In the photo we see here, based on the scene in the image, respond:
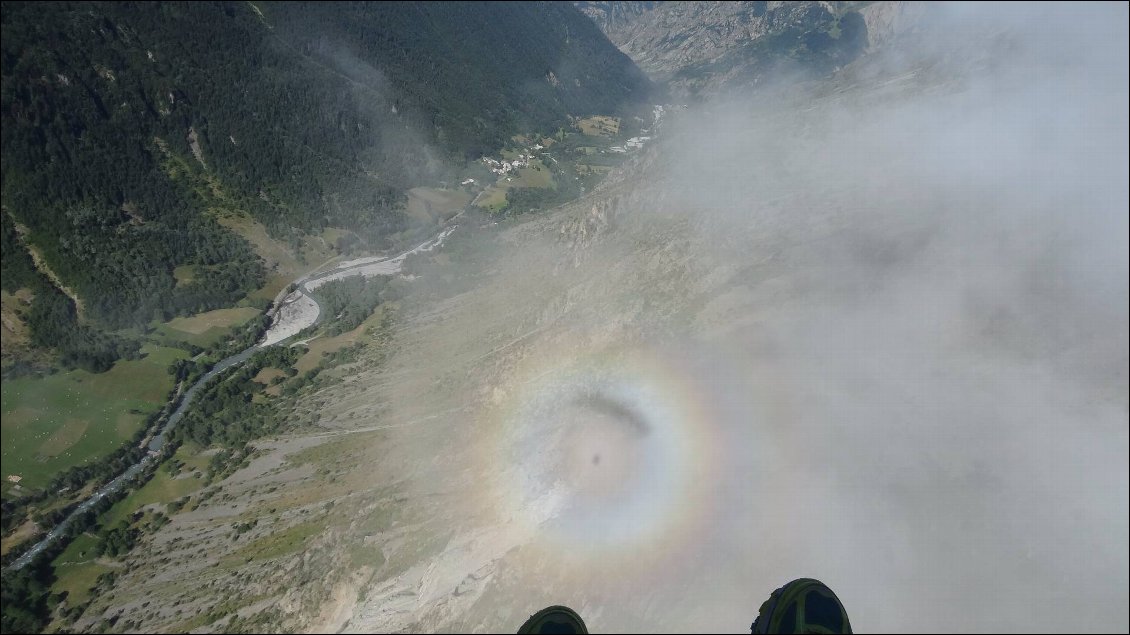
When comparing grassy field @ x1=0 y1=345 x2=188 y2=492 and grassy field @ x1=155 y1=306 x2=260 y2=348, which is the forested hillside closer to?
grassy field @ x1=155 y1=306 x2=260 y2=348

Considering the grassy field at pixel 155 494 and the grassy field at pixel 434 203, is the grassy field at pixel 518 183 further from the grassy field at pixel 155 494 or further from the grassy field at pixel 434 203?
the grassy field at pixel 155 494

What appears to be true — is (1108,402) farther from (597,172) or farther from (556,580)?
(597,172)

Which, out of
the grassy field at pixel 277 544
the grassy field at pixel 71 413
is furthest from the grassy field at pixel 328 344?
the grassy field at pixel 277 544

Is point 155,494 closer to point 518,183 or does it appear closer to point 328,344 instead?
point 328,344

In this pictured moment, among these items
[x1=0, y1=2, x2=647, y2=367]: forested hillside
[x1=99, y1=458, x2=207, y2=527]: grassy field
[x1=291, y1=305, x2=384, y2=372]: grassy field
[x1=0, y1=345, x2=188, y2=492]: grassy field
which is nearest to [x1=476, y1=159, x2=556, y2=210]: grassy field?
[x1=0, y1=2, x2=647, y2=367]: forested hillside

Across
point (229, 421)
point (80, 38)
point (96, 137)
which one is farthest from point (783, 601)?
point (80, 38)

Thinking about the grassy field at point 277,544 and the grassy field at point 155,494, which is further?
the grassy field at point 155,494
